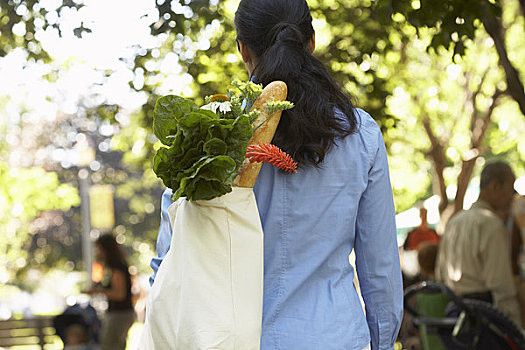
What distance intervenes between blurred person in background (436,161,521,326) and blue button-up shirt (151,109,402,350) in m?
3.85

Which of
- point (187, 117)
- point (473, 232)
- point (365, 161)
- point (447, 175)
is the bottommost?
point (447, 175)

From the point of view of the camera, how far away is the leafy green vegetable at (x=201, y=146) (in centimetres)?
187

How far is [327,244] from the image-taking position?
2.09 m

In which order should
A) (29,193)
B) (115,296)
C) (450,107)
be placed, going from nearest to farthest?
(115,296) < (450,107) < (29,193)

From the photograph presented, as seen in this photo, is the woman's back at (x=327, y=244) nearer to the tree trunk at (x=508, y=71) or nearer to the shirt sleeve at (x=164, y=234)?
the shirt sleeve at (x=164, y=234)

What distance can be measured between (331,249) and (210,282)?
1.22 ft

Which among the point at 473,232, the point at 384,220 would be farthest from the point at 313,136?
the point at 473,232

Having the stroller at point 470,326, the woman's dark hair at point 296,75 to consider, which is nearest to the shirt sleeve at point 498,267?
the stroller at point 470,326

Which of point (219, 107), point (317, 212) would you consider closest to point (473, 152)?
point (317, 212)

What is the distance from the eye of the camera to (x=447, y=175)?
2402 cm

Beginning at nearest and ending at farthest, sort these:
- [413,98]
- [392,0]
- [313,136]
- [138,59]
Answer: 1. [313,136]
2. [392,0]
3. [138,59]
4. [413,98]

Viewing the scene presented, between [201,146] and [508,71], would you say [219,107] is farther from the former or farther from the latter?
[508,71]

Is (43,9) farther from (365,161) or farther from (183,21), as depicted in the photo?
(365,161)

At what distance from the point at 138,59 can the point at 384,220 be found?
475 centimetres
